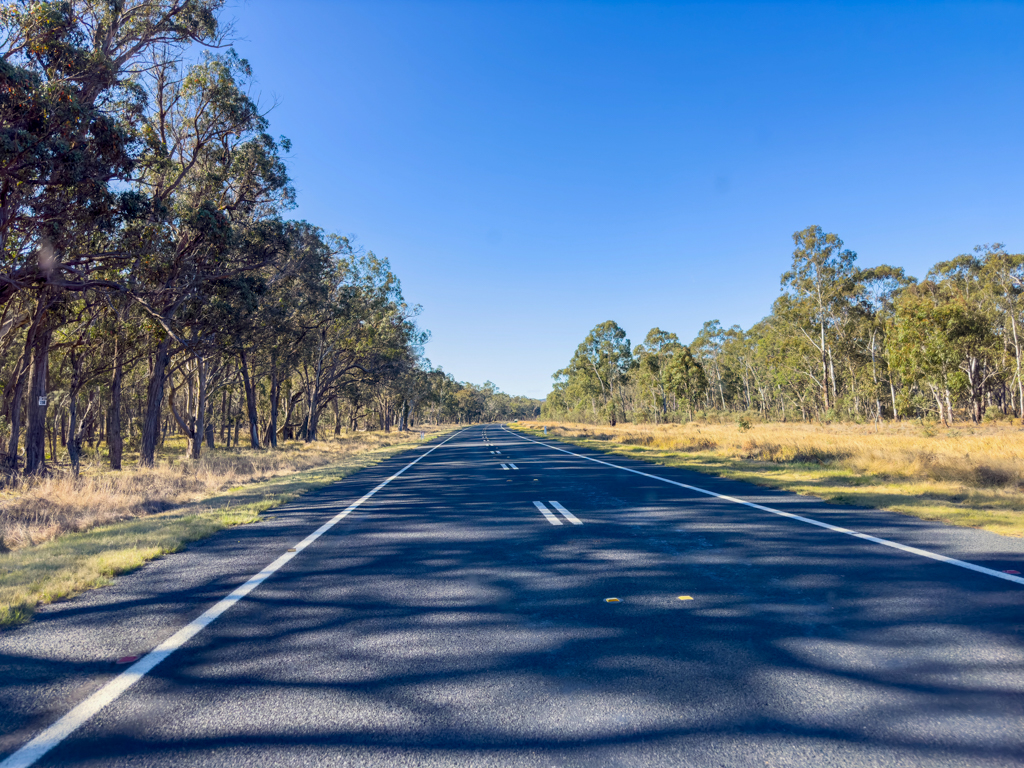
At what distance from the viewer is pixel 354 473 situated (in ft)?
62.8

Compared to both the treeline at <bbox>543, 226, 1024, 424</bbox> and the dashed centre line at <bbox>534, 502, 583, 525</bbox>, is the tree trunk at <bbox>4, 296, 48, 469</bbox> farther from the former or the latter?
the treeline at <bbox>543, 226, 1024, 424</bbox>

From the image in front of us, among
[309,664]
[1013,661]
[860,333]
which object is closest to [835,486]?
[1013,661]

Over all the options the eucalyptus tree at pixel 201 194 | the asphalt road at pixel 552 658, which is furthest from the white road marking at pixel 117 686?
the eucalyptus tree at pixel 201 194

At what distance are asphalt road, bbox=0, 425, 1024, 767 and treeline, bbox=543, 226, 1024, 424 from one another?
42.7 m

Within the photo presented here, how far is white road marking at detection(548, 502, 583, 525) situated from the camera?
28.0ft

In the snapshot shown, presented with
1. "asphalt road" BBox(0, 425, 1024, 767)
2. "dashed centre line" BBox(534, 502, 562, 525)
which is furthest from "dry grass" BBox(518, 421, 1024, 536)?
"dashed centre line" BBox(534, 502, 562, 525)

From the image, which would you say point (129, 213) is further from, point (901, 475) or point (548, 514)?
point (901, 475)

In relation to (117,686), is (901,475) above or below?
below

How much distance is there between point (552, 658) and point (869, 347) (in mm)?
64460

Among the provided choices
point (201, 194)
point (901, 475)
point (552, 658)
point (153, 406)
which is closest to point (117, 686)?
point (552, 658)

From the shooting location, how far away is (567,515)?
9.12 meters

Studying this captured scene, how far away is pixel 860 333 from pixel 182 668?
6228 cm

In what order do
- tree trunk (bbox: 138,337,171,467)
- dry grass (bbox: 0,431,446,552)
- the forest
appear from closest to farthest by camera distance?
dry grass (bbox: 0,431,446,552) < the forest < tree trunk (bbox: 138,337,171,467)

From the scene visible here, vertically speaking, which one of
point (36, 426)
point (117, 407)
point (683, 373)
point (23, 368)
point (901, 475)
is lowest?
point (901, 475)
